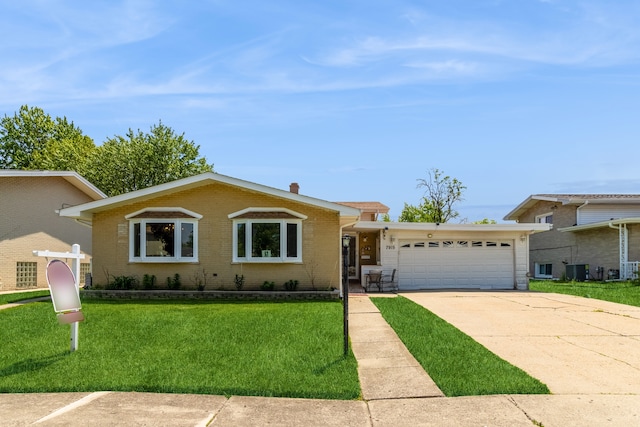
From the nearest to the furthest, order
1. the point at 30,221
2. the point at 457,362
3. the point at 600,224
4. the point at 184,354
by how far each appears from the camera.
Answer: the point at 457,362
the point at 184,354
the point at 30,221
the point at 600,224

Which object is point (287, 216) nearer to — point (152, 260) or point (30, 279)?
point (152, 260)

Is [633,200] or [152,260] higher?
[633,200]

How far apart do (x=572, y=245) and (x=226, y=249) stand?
66.3ft

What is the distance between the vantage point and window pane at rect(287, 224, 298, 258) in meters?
16.7

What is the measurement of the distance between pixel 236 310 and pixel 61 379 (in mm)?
6406

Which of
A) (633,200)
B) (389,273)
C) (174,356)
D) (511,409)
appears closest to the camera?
(511,409)

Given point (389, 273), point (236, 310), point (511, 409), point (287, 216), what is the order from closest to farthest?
point (511, 409) < point (236, 310) < point (287, 216) < point (389, 273)

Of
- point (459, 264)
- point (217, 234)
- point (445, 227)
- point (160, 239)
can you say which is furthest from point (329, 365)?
point (459, 264)

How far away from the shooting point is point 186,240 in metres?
16.9

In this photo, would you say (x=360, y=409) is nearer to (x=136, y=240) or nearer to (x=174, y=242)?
(x=174, y=242)

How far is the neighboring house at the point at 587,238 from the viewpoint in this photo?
2547 centimetres

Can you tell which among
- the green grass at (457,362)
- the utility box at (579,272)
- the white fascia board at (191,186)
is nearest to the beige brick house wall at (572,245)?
the utility box at (579,272)

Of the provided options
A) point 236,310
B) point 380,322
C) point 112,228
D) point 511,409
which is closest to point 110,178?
point 112,228

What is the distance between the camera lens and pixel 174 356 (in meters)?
7.98
